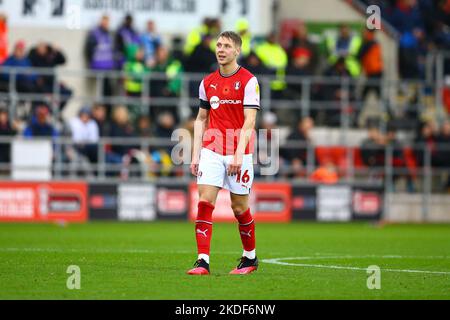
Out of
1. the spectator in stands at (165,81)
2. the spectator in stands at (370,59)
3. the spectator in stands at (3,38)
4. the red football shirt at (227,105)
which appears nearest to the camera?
the red football shirt at (227,105)

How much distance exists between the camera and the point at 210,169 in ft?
41.6

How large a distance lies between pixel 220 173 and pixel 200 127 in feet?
1.96

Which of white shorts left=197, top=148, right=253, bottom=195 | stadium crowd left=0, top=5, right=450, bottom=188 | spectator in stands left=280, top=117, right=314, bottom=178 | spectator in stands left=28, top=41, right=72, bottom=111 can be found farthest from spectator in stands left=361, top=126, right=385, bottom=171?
white shorts left=197, top=148, right=253, bottom=195

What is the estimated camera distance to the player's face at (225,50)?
12.6 metres

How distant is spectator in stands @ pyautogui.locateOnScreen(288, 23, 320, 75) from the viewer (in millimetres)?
29891

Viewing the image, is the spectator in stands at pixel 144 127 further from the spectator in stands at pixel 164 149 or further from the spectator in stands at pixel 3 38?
the spectator in stands at pixel 3 38

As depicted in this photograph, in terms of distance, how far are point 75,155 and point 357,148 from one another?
280 inches

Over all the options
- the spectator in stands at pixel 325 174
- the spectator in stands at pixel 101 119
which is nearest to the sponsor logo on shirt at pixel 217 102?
the spectator in stands at pixel 101 119

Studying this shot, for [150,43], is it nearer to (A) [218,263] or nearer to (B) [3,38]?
(B) [3,38]

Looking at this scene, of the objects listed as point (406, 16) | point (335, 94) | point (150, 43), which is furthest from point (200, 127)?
point (406, 16)

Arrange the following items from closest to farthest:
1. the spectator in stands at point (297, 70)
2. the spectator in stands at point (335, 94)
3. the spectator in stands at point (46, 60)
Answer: the spectator in stands at point (46, 60) < the spectator in stands at point (335, 94) < the spectator in stands at point (297, 70)

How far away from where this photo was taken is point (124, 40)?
28766 mm

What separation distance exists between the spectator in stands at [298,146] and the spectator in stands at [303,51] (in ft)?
6.00

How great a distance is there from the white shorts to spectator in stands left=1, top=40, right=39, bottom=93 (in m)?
15.2
